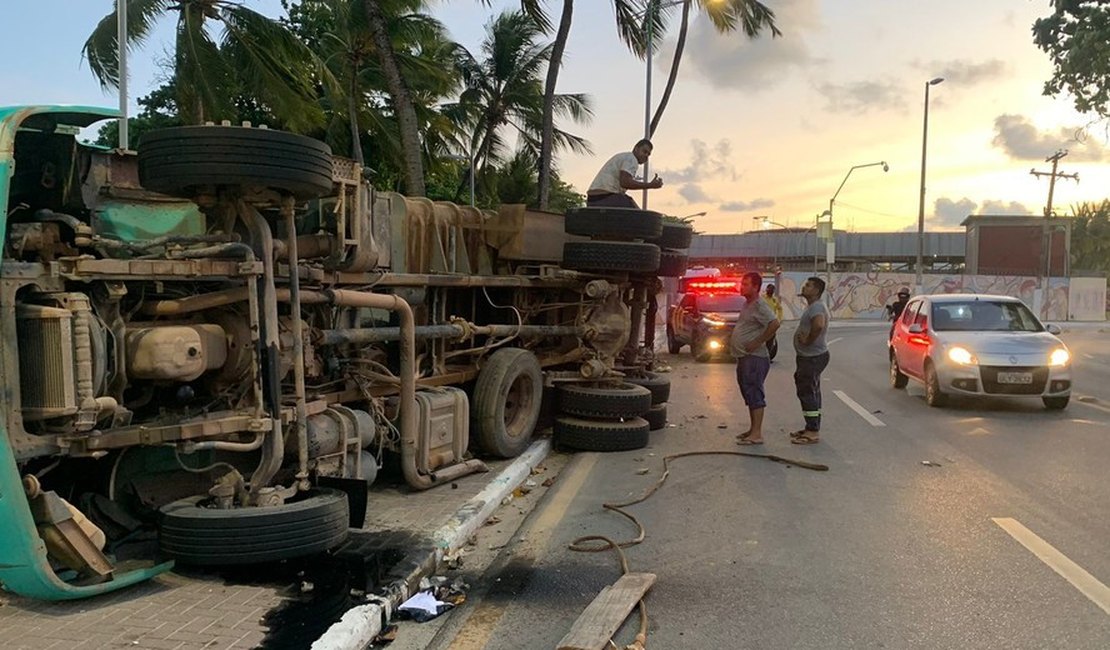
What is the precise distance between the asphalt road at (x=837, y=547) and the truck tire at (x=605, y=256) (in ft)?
6.25

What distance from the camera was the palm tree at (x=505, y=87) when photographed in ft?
98.4

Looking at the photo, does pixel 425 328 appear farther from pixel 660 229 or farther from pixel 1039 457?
pixel 1039 457

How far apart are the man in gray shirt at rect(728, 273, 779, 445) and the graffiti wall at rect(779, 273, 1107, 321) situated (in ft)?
121

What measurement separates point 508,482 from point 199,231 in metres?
3.09

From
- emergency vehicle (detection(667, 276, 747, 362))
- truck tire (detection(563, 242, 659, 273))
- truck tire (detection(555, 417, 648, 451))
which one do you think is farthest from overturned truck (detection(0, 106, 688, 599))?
emergency vehicle (detection(667, 276, 747, 362))

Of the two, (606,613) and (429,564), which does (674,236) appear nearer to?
(429,564)

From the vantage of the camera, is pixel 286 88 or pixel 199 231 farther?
pixel 286 88

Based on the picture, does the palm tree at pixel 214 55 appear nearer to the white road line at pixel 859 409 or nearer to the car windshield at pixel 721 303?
the car windshield at pixel 721 303

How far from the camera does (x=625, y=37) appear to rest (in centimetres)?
2073

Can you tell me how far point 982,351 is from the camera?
11.0 m

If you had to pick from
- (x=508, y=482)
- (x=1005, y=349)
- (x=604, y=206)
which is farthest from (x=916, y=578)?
(x=1005, y=349)

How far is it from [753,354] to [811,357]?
64cm

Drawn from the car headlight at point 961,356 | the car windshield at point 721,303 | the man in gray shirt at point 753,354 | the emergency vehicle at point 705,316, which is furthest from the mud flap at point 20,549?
the car windshield at point 721,303

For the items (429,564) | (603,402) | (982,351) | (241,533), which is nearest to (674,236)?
(603,402)
